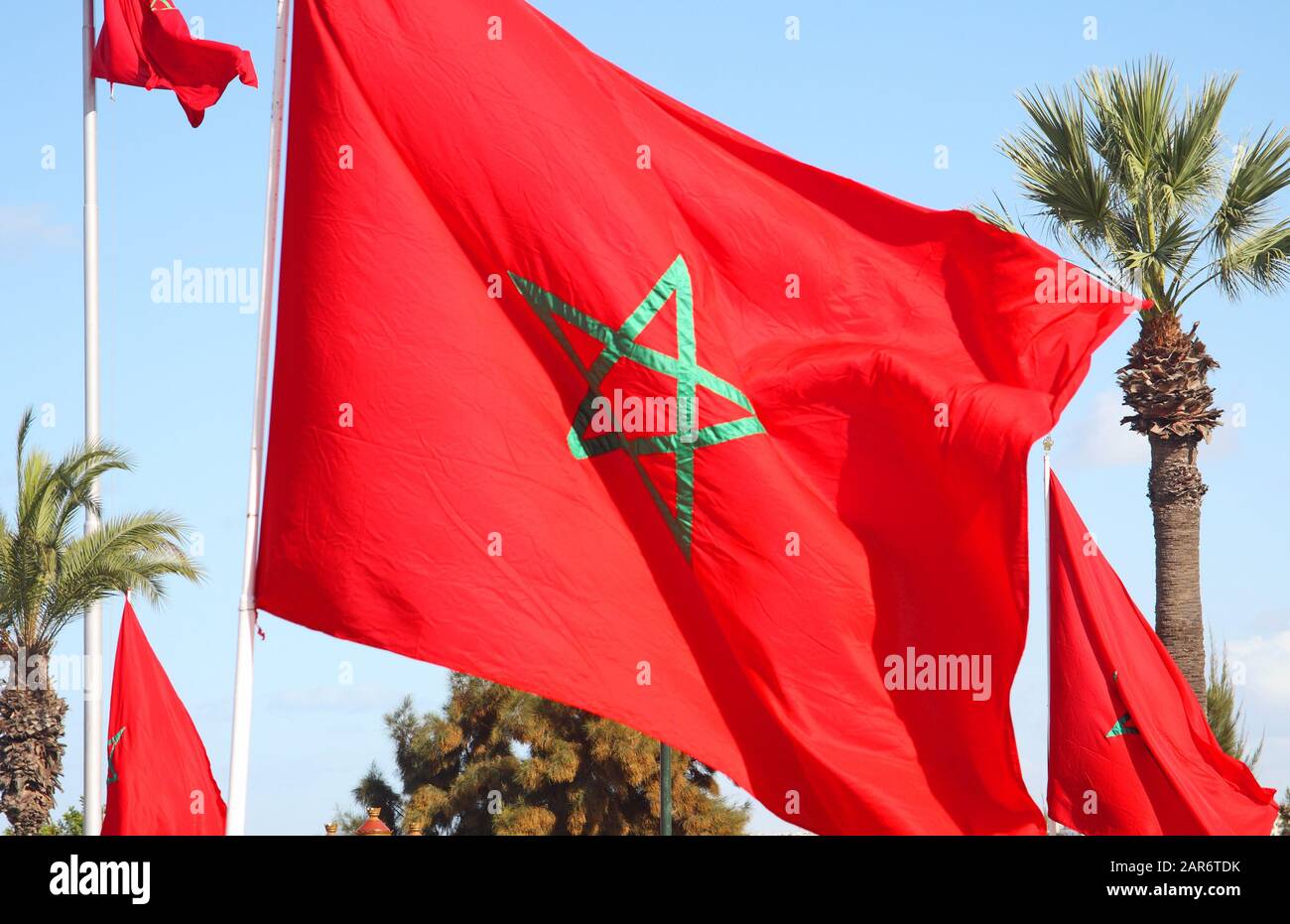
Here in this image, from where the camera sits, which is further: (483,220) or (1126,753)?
(1126,753)

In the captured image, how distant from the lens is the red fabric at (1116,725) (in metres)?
16.5

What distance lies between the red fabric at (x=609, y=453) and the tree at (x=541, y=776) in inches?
1024

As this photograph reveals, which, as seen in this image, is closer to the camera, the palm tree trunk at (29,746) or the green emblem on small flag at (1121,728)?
the green emblem on small flag at (1121,728)

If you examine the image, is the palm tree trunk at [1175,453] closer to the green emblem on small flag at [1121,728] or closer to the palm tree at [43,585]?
the green emblem on small flag at [1121,728]

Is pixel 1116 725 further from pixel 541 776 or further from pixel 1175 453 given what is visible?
pixel 541 776

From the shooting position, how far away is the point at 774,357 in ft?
24.9

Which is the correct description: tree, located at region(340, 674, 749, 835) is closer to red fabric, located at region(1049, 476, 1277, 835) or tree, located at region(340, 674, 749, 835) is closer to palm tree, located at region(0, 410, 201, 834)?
palm tree, located at region(0, 410, 201, 834)

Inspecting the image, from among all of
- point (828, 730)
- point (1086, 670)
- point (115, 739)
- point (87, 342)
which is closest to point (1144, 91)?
point (1086, 670)

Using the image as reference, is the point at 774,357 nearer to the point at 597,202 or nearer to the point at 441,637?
the point at 597,202

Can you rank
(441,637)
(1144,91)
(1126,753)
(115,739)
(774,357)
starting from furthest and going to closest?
(1144,91), (115,739), (1126,753), (774,357), (441,637)

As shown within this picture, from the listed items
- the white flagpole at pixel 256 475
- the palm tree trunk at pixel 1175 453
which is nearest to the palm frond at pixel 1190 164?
the palm tree trunk at pixel 1175 453

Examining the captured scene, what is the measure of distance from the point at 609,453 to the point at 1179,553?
13513 mm

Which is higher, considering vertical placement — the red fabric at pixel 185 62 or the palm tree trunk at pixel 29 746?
the red fabric at pixel 185 62
